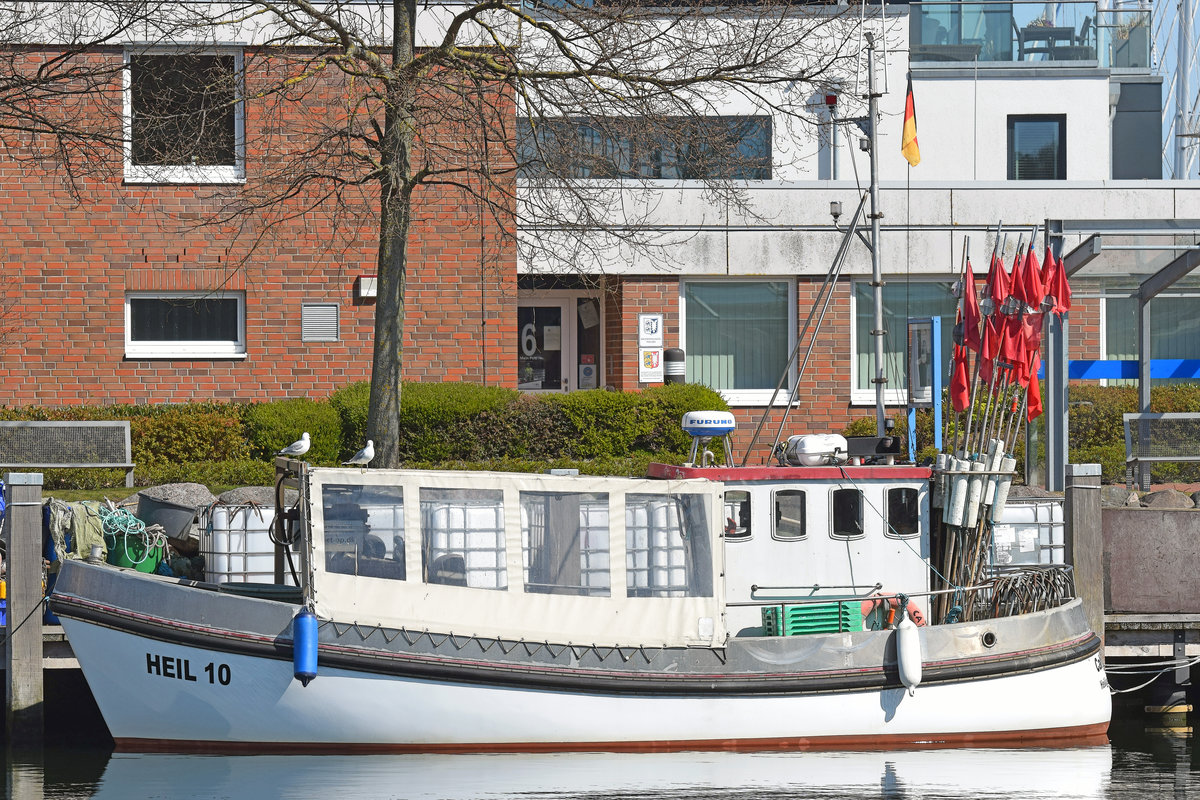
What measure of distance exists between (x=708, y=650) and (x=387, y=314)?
5.77 m

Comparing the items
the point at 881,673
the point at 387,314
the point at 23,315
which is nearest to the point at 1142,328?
the point at 881,673

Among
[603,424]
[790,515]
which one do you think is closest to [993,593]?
[790,515]

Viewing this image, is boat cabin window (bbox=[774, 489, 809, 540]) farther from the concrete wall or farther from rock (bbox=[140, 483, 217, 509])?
rock (bbox=[140, 483, 217, 509])

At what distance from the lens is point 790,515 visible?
1210cm

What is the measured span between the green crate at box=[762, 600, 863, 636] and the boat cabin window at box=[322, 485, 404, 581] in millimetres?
2952

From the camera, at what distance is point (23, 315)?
68.1 feet

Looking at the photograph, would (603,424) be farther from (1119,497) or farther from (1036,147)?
(1036,147)

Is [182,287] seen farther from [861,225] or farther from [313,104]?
[861,225]

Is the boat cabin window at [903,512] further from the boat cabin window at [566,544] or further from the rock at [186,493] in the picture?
the rock at [186,493]

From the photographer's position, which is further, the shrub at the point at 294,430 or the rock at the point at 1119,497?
the shrub at the point at 294,430

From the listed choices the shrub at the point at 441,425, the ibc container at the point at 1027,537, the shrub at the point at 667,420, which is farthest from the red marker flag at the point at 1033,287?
the shrub at the point at 441,425

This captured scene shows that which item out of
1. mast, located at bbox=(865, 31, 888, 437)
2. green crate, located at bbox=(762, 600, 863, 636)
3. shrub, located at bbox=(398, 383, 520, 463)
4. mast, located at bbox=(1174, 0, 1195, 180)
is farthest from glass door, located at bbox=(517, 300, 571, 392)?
mast, located at bbox=(1174, 0, 1195, 180)

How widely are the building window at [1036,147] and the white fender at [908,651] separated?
15.4m

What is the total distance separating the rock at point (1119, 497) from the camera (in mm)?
15202
